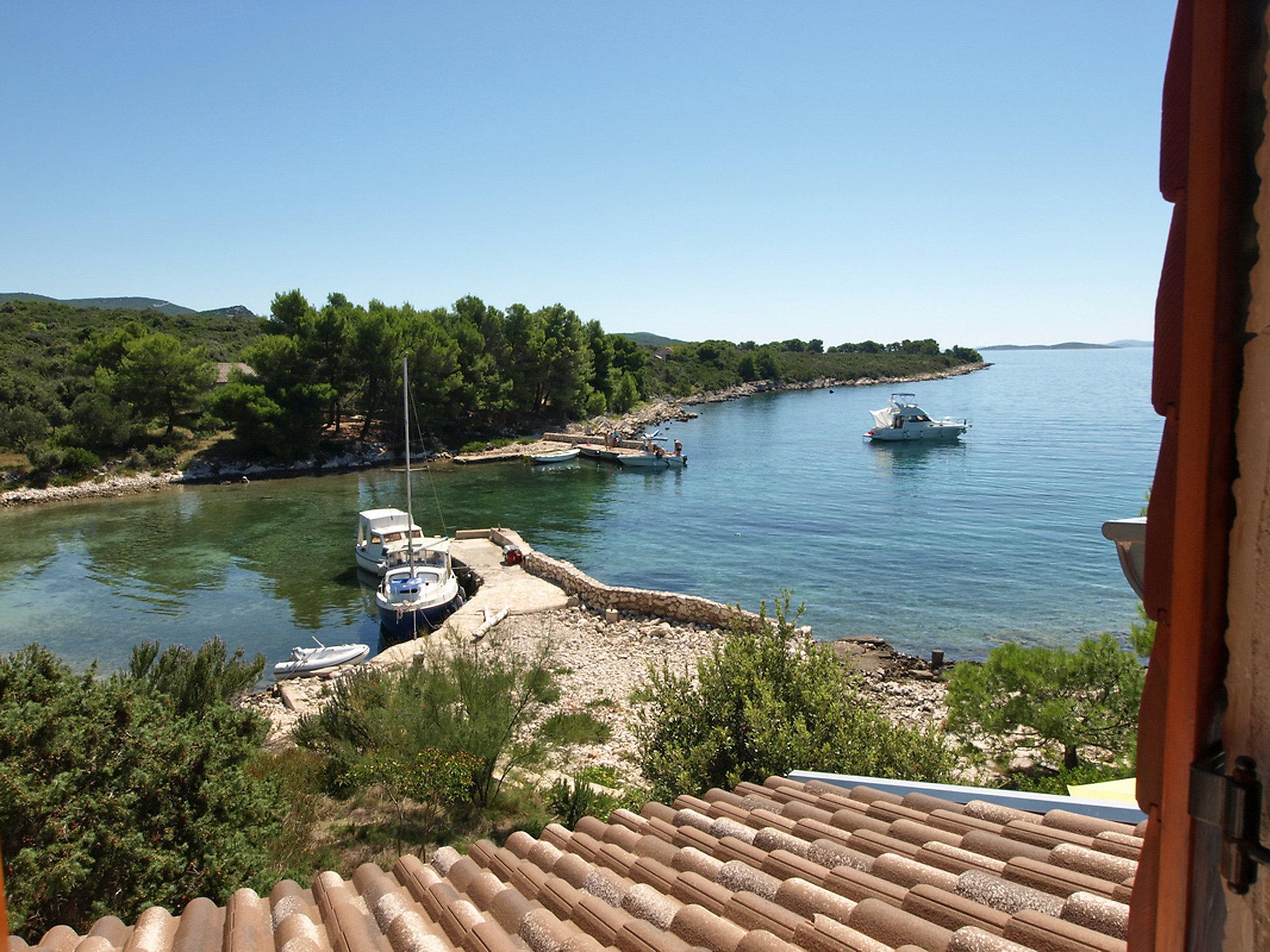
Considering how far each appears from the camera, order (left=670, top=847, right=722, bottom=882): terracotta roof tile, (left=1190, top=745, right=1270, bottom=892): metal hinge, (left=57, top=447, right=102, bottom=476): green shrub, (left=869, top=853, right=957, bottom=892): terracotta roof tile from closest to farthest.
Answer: (left=1190, top=745, right=1270, bottom=892): metal hinge
(left=869, top=853, right=957, bottom=892): terracotta roof tile
(left=670, top=847, right=722, bottom=882): terracotta roof tile
(left=57, top=447, right=102, bottom=476): green shrub

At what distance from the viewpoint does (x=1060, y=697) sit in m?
9.58

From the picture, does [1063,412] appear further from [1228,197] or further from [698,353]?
[1228,197]

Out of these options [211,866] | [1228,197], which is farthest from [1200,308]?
[211,866]

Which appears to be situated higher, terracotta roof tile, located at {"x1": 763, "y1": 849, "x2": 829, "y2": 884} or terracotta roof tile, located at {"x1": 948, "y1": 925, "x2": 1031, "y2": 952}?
terracotta roof tile, located at {"x1": 948, "y1": 925, "x2": 1031, "y2": 952}

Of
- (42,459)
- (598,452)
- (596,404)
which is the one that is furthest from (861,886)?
(596,404)

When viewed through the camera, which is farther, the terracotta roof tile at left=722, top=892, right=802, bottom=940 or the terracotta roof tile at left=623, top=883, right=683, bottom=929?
the terracotta roof tile at left=623, top=883, right=683, bottom=929

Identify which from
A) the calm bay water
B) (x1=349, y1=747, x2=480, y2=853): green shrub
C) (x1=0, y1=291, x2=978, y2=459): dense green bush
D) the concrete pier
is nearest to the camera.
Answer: (x1=349, y1=747, x2=480, y2=853): green shrub

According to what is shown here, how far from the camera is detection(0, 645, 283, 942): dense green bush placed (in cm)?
598

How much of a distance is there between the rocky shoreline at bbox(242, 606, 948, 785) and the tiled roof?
6.98 meters

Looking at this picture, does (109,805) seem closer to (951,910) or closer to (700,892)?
(700,892)

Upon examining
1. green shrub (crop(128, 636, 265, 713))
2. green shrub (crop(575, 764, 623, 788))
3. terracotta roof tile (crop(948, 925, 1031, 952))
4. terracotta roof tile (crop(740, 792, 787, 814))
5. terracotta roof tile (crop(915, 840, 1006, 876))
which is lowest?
green shrub (crop(575, 764, 623, 788))

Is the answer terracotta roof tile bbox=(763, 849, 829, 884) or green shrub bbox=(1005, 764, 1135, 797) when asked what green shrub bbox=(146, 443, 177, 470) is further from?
terracotta roof tile bbox=(763, 849, 829, 884)

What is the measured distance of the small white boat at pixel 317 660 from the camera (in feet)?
60.7

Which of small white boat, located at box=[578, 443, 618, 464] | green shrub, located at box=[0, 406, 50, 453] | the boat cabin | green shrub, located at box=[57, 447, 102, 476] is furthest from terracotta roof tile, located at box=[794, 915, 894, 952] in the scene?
small white boat, located at box=[578, 443, 618, 464]
